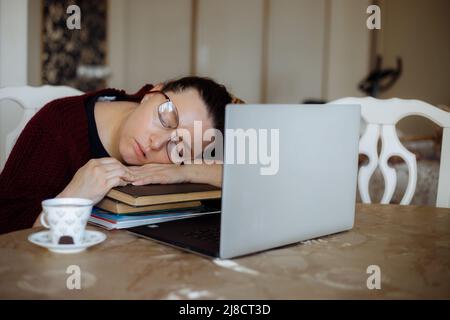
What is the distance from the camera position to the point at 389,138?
5.54 ft

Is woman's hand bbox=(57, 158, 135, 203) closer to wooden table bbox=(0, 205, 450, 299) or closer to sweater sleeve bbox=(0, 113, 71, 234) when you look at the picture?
wooden table bbox=(0, 205, 450, 299)

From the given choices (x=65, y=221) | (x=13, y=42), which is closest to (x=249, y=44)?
(x=13, y=42)

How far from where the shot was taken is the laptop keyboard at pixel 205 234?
89 centimetres

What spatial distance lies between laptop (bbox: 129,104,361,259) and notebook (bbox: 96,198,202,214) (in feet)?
0.14

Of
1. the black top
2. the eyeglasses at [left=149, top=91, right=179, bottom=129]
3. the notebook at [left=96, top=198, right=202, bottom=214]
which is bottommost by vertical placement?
the notebook at [left=96, top=198, right=202, bottom=214]

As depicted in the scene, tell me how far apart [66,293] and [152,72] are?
496 centimetres

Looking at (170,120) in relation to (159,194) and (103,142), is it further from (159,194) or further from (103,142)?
(159,194)

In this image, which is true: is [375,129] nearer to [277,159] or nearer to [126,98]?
[126,98]

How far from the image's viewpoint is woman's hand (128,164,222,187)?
117 centimetres

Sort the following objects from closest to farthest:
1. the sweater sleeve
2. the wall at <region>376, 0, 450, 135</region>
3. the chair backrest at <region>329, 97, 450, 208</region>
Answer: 1. the sweater sleeve
2. the chair backrest at <region>329, 97, 450, 208</region>
3. the wall at <region>376, 0, 450, 135</region>

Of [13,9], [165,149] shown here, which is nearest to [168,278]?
[165,149]

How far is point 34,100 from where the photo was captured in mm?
1721

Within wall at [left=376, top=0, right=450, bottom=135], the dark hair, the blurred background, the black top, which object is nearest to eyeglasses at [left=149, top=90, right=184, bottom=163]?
the dark hair

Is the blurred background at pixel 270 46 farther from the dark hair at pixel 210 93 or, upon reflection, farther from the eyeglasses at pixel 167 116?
the eyeglasses at pixel 167 116
